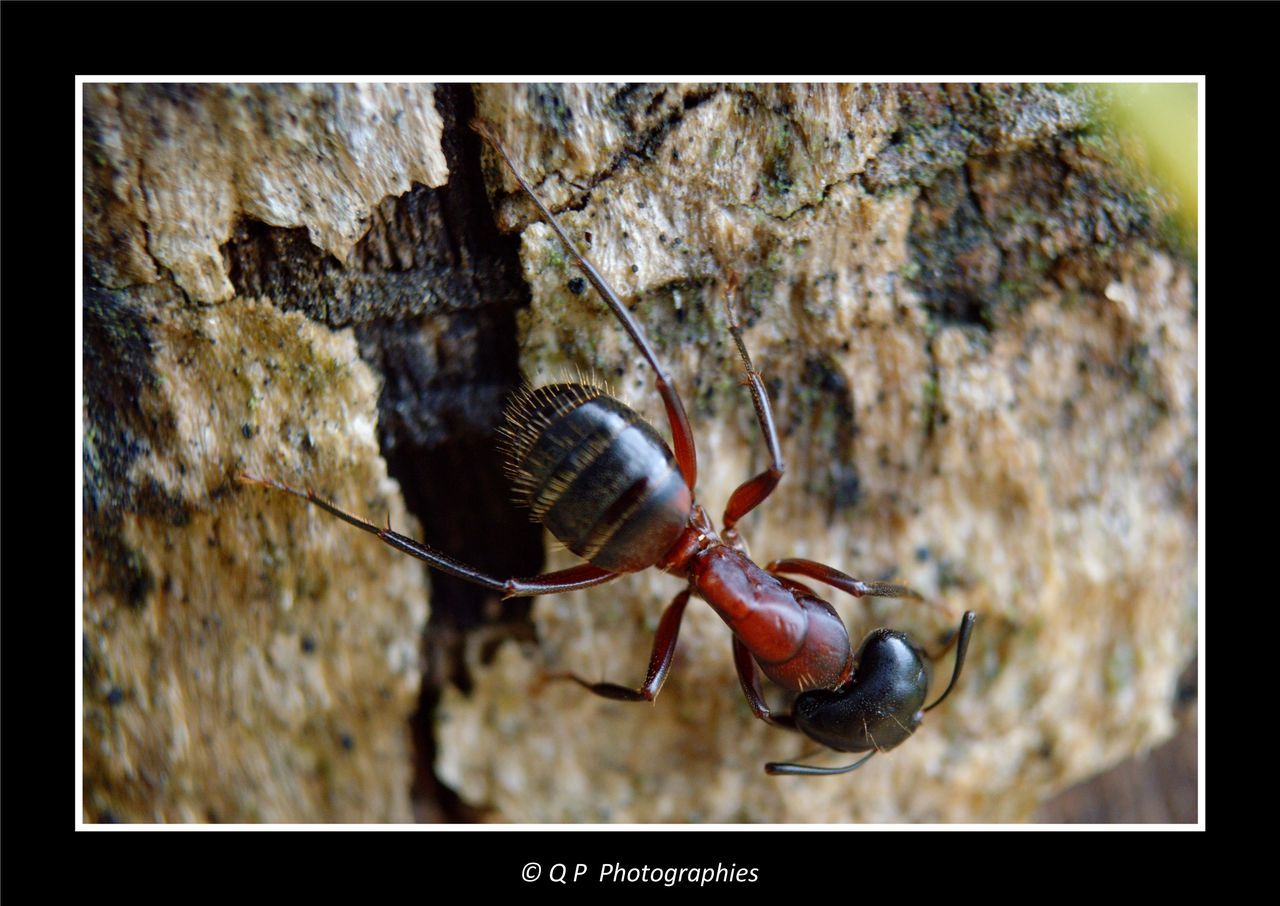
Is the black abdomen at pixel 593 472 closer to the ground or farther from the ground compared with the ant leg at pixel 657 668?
farther from the ground

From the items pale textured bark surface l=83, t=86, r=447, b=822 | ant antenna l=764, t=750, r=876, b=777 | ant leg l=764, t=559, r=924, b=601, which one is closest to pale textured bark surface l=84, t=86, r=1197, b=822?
pale textured bark surface l=83, t=86, r=447, b=822

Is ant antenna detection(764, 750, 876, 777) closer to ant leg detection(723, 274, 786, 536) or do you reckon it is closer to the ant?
the ant

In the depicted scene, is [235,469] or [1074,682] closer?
[235,469]

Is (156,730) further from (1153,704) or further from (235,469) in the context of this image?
(1153,704)

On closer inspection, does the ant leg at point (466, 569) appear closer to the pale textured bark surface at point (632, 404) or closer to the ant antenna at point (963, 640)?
the pale textured bark surface at point (632, 404)

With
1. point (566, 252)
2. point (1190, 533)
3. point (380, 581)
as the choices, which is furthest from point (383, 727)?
point (1190, 533)

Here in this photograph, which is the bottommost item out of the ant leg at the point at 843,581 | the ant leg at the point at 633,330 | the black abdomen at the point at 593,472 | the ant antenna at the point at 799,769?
the ant antenna at the point at 799,769

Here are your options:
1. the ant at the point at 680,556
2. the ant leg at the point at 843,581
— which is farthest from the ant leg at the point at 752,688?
the ant leg at the point at 843,581

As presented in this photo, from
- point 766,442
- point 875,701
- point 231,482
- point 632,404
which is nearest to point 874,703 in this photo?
point 875,701
